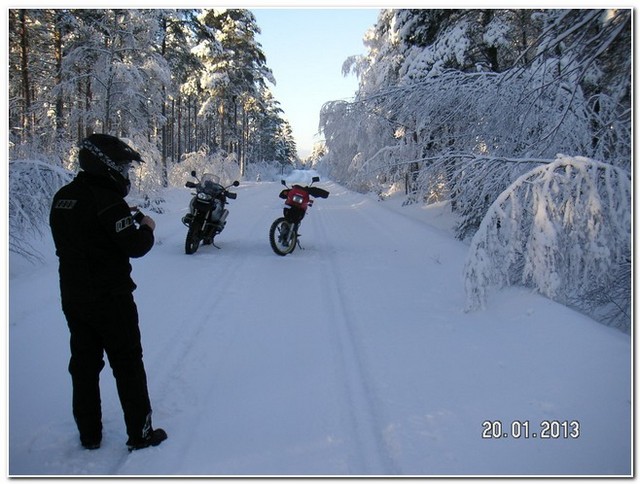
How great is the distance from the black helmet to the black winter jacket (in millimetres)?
48

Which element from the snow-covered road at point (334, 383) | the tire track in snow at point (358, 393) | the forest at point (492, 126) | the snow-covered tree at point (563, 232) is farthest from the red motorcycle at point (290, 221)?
the snow-covered tree at point (563, 232)

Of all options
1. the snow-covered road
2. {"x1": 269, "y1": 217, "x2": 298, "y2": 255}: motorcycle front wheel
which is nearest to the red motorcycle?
{"x1": 269, "y1": 217, "x2": 298, "y2": 255}: motorcycle front wheel

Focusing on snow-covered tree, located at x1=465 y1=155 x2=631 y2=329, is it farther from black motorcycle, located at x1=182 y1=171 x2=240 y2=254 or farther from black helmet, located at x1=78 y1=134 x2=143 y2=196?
black motorcycle, located at x1=182 y1=171 x2=240 y2=254

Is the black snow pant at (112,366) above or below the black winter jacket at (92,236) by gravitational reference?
below

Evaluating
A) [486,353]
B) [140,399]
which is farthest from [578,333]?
[140,399]

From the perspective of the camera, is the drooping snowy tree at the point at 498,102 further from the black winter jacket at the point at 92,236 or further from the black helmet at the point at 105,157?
the black winter jacket at the point at 92,236

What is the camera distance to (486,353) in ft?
12.3

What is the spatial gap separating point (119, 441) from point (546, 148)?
5262 mm

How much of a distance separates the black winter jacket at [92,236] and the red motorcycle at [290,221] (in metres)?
5.73

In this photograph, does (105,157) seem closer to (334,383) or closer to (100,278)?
(100,278)

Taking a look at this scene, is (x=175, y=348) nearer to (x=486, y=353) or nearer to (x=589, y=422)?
(x=486, y=353)

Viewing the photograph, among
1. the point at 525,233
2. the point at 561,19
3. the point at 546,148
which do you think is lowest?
the point at 525,233

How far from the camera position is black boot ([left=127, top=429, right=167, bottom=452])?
98.4 inches

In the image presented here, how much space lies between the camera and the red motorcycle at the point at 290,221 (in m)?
8.23
